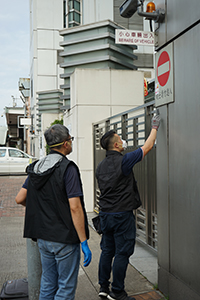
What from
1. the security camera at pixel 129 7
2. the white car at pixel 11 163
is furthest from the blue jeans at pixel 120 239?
the white car at pixel 11 163

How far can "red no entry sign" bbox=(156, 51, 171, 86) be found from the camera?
12.6 ft

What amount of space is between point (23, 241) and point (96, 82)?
463cm

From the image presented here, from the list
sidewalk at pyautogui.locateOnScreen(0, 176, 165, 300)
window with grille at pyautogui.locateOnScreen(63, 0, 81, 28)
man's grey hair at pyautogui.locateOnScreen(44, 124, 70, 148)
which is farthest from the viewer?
window with grille at pyautogui.locateOnScreen(63, 0, 81, 28)

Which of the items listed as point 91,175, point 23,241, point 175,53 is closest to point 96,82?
point 91,175

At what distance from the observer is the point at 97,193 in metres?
8.62

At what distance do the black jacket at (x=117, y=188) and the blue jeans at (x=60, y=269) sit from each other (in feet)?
3.06

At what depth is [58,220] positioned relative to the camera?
285cm

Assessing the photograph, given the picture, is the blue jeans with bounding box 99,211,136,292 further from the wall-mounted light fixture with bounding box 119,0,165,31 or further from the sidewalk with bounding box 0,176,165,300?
the wall-mounted light fixture with bounding box 119,0,165,31

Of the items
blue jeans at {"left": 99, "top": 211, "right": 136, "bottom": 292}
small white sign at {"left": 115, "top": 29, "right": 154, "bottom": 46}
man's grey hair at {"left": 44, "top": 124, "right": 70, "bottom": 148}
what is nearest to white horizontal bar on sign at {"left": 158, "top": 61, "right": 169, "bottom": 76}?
small white sign at {"left": 115, "top": 29, "right": 154, "bottom": 46}

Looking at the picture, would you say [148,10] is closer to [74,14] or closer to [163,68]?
[163,68]

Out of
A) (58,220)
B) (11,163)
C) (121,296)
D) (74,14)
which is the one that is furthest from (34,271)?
(74,14)

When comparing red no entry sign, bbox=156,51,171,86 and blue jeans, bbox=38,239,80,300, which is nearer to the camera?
blue jeans, bbox=38,239,80,300

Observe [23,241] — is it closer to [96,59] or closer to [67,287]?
[67,287]

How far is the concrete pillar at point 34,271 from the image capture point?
11.1 feet
